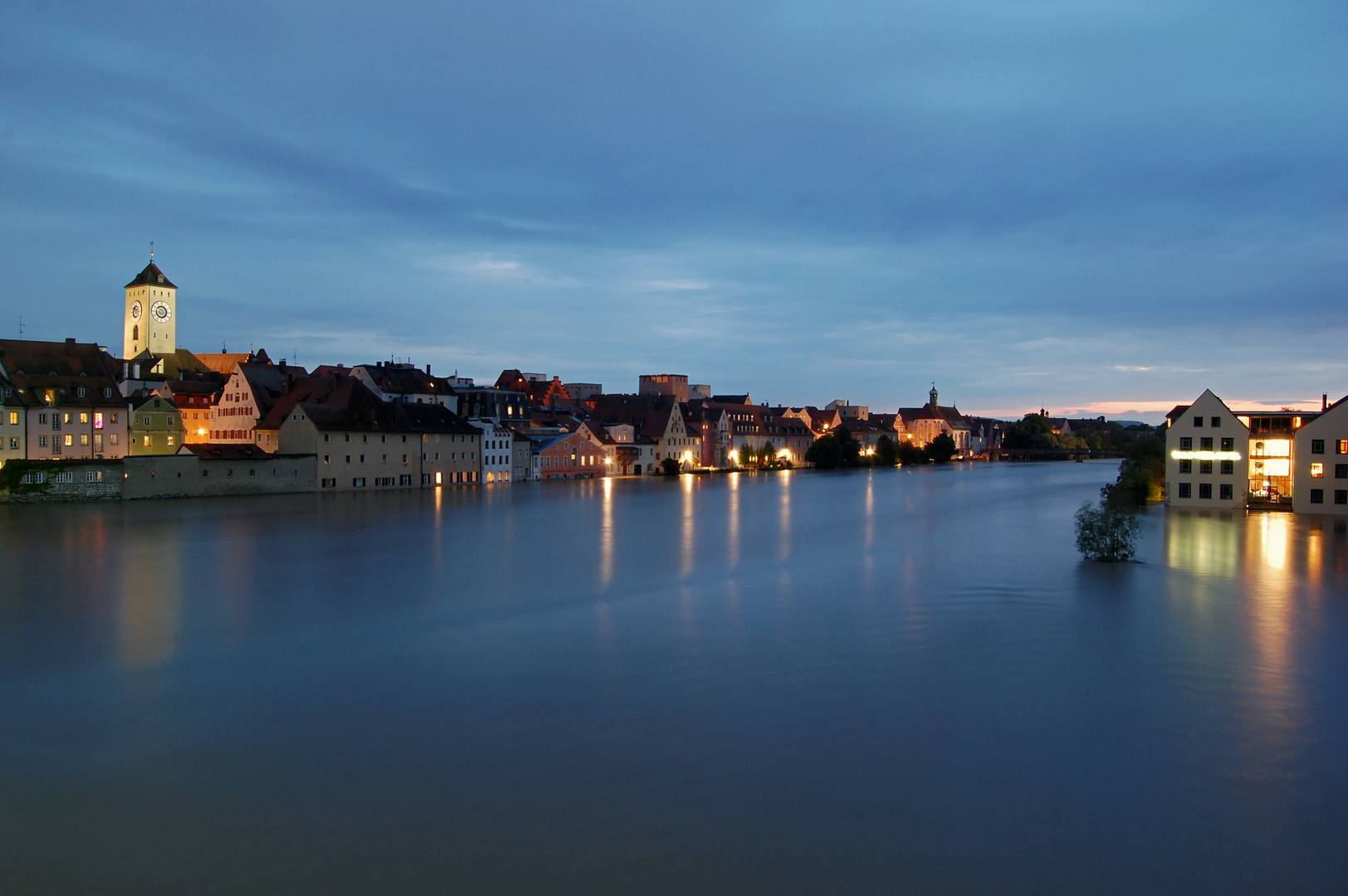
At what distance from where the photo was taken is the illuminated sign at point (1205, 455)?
99.9 feet

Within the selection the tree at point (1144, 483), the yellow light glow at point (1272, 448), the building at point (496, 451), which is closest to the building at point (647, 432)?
the building at point (496, 451)

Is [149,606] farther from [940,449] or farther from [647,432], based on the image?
[940,449]

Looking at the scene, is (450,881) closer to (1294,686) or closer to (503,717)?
(503,717)

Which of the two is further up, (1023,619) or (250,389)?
(250,389)

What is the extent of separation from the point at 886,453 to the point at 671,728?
72.9 metres

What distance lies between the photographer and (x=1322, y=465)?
2841 centimetres

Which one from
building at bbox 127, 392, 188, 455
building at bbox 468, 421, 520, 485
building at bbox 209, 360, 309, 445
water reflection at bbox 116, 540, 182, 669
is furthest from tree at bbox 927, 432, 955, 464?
water reflection at bbox 116, 540, 182, 669

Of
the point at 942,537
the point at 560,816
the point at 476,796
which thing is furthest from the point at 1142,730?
the point at 942,537

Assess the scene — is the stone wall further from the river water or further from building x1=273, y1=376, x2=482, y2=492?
the river water

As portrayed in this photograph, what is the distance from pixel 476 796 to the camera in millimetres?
6711

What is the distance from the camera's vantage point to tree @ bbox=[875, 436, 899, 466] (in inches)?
3076

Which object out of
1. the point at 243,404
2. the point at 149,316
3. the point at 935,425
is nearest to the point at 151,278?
the point at 149,316

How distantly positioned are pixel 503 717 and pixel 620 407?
53.9 metres

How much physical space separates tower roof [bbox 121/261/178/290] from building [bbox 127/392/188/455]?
105 ft
